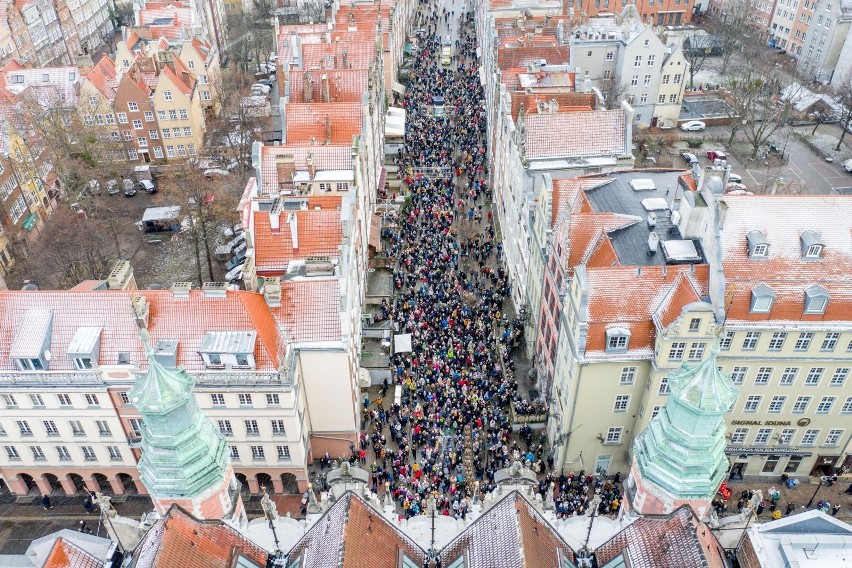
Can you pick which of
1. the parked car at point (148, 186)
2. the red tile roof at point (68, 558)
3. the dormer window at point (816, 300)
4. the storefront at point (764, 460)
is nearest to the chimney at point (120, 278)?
the red tile roof at point (68, 558)

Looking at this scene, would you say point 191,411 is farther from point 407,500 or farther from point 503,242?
point 503,242

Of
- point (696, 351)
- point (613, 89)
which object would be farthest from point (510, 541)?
point (613, 89)

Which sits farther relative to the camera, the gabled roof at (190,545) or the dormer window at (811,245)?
the dormer window at (811,245)

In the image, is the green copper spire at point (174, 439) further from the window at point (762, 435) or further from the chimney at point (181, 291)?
the window at point (762, 435)

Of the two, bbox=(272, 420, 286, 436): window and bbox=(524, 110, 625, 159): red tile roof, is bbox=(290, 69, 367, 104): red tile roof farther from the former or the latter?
bbox=(272, 420, 286, 436): window

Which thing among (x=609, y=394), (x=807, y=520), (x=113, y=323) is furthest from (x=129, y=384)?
(x=807, y=520)

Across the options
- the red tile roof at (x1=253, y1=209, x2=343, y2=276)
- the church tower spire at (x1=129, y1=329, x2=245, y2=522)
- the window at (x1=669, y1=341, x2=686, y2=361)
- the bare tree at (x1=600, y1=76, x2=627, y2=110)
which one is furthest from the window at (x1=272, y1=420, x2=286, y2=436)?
the bare tree at (x1=600, y1=76, x2=627, y2=110)
